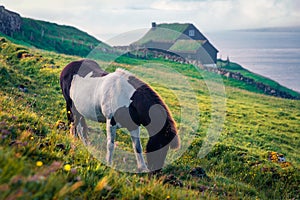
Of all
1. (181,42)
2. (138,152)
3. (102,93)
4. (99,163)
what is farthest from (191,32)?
(99,163)

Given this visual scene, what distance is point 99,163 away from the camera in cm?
496

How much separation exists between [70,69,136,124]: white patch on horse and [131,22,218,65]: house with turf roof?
49.0 meters

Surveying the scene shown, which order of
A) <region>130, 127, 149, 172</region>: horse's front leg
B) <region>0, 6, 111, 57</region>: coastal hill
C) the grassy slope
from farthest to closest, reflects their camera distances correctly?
<region>0, 6, 111, 57</region>: coastal hill, <region>130, 127, 149, 172</region>: horse's front leg, the grassy slope

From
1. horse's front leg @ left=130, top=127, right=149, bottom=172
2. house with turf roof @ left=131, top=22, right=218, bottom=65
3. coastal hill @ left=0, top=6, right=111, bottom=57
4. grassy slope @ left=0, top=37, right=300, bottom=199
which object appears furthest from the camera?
house with turf roof @ left=131, top=22, right=218, bottom=65

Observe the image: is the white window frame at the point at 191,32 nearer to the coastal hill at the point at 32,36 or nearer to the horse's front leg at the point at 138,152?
the coastal hill at the point at 32,36

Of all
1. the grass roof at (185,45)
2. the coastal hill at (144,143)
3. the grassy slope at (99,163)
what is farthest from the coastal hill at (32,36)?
the grass roof at (185,45)

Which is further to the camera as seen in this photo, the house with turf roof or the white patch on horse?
the house with turf roof

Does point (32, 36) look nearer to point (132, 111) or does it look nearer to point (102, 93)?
point (102, 93)

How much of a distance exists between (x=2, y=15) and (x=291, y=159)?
31873mm

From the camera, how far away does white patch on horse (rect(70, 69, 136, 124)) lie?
682 centimetres

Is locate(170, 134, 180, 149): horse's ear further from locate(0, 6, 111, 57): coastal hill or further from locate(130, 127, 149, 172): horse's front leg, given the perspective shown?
locate(0, 6, 111, 57): coastal hill

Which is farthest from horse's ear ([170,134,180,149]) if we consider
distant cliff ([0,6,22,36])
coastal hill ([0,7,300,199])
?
distant cliff ([0,6,22,36])

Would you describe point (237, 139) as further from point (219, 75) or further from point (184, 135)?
point (219, 75)

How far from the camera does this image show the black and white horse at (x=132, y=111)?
21.0ft
